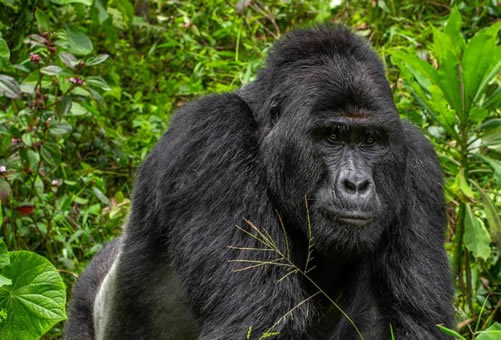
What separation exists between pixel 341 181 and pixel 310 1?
13.1ft

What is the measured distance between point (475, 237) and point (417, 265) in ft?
3.46

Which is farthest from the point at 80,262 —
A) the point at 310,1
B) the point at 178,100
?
the point at 310,1

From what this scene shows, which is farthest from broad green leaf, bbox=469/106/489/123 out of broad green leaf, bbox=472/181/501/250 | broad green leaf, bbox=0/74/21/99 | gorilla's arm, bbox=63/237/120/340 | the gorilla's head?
broad green leaf, bbox=0/74/21/99

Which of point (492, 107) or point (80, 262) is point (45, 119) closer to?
point (80, 262)

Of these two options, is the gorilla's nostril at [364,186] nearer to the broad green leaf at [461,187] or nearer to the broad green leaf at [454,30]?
the broad green leaf at [461,187]

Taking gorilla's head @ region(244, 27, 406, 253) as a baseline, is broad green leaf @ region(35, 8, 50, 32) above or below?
above

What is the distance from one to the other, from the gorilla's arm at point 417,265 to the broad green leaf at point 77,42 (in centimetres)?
203

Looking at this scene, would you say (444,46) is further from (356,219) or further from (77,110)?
(77,110)

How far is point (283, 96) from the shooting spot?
12.0ft

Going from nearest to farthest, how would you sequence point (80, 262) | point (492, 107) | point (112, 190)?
point (492, 107) → point (80, 262) → point (112, 190)

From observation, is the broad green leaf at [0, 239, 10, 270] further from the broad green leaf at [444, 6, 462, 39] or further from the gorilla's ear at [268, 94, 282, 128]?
the broad green leaf at [444, 6, 462, 39]

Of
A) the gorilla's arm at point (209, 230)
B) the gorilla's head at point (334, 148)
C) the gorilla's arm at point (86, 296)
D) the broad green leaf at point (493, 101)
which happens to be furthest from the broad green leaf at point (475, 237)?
the gorilla's arm at point (86, 296)

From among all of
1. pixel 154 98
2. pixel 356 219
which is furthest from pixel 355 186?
pixel 154 98

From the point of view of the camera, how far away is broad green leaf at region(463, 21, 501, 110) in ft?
14.9
